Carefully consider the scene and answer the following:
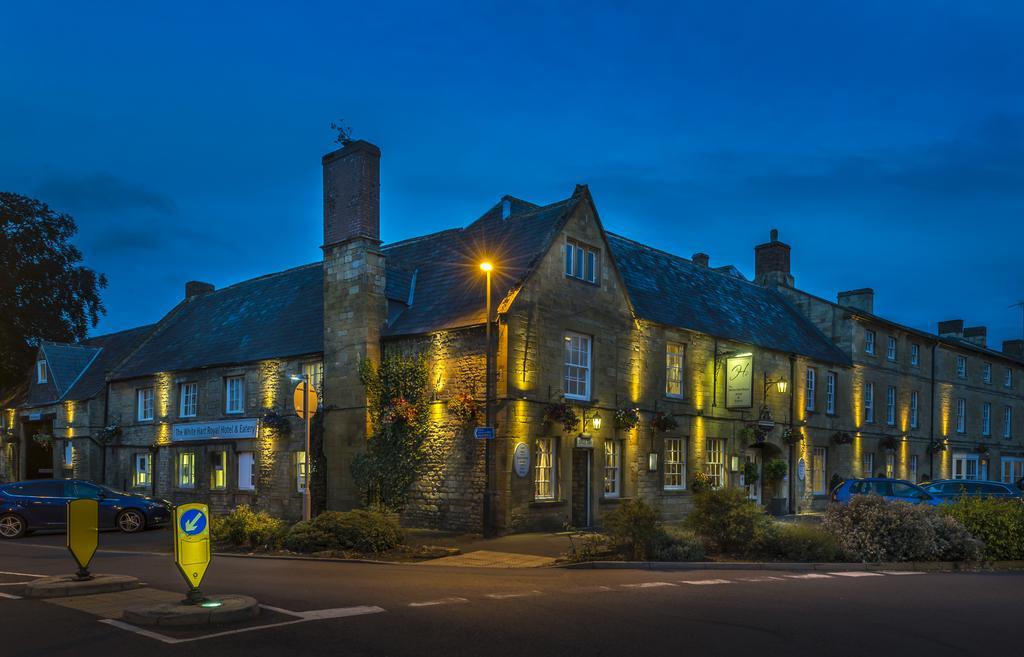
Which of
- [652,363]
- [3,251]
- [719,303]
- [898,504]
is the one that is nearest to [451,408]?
[652,363]

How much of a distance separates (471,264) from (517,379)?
490 cm

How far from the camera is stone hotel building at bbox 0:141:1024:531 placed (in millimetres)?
22703

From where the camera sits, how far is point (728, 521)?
55.3 ft

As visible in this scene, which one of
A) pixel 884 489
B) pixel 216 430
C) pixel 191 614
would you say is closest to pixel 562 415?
pixel 884 489

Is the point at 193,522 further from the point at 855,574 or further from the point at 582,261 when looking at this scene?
the point at 582,261

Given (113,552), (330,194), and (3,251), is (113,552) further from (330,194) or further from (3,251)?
(3,251)

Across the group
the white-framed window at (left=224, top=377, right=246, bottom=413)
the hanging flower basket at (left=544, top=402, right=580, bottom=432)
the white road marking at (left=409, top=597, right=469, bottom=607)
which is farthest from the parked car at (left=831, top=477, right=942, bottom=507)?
the white-framed window at (left=224, top=377, right=246, bottom=413)

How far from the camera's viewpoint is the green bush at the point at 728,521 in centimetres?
1683

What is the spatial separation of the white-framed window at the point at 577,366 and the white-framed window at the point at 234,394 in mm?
11978

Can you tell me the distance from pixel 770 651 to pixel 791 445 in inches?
958

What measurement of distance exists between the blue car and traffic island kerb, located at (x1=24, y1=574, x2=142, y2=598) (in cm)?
1130

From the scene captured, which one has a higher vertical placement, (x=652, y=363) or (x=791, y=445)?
(x=652, y=363)

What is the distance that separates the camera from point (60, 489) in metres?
23.3

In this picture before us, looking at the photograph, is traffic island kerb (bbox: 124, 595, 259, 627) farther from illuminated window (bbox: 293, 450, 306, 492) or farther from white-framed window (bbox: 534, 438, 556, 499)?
illuminated window (bbox: 293, 450, 306, 492)
